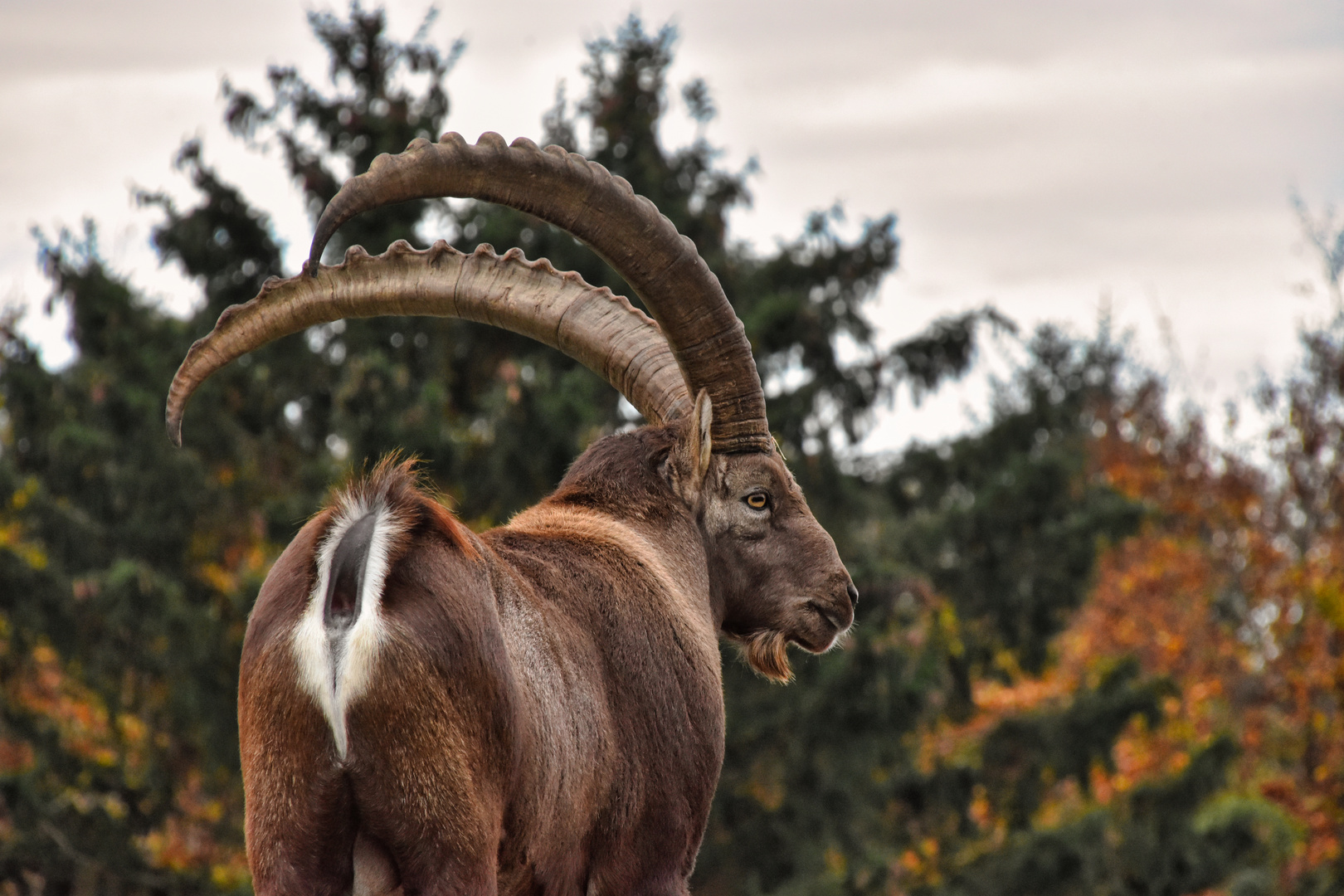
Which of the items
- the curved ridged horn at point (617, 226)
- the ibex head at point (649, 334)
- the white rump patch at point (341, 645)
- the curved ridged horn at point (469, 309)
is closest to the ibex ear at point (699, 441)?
the ibex head at point (649, 334)

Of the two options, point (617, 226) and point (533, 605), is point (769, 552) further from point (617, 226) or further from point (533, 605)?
point (533, 605)

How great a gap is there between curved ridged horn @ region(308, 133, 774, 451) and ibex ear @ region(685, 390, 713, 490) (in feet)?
0.44

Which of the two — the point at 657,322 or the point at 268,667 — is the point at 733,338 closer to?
the point at 657,322

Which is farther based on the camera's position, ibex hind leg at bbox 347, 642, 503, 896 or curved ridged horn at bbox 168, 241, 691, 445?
curved ridged horn at bbox 168, 241, 691, 445

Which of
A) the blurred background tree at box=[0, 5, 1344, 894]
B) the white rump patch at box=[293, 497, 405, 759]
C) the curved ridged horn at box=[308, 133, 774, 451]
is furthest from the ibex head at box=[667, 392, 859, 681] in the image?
the blurred background tree at box=[0, 5, 1344, 894]

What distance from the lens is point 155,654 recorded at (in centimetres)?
1514

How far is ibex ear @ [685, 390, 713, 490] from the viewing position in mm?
5430

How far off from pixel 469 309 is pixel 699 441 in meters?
1.04

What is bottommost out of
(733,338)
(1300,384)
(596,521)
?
(596,521)

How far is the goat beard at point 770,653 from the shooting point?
19.5ft

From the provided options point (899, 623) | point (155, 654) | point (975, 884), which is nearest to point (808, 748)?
point (899, 623)

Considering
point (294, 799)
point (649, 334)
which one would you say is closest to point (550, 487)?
point (649, 334)

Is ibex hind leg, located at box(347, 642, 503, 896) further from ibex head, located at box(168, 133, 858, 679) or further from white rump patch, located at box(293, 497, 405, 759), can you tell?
ibex head, located at box(168, 133, 858, 679)

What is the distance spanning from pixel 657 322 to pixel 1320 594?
15.2 metres
